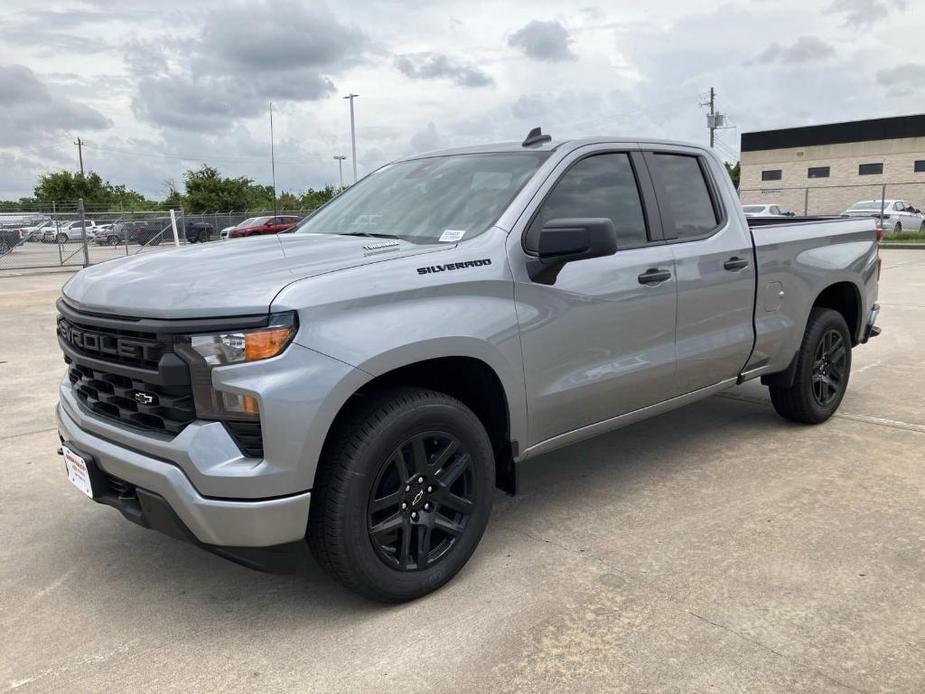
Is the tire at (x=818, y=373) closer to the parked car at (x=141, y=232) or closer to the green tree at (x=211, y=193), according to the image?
the parked car at (x=141, y=232)

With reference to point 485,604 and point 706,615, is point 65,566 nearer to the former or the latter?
point 485,604

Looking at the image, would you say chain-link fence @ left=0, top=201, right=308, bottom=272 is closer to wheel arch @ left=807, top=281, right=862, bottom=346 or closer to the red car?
the red car

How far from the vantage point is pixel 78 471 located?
3174 mm

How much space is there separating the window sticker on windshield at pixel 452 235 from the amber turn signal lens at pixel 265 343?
1.00 metres

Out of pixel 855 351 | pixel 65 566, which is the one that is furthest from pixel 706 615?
pixel 855 351

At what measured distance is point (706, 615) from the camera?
2.98 meters

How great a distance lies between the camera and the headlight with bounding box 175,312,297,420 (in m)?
2.65

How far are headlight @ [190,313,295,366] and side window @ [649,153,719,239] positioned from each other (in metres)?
2.28

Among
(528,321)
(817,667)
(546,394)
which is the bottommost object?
(817,667)

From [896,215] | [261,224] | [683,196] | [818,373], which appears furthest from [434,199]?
[896,215]

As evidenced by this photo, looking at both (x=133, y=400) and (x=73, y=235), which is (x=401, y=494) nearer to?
(x=133, y=400)

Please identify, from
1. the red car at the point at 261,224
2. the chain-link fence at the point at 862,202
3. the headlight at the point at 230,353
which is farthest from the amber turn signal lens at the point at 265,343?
the red car at the point at 261,224

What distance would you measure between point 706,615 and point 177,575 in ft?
7.19

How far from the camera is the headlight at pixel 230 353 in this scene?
8.69ft
